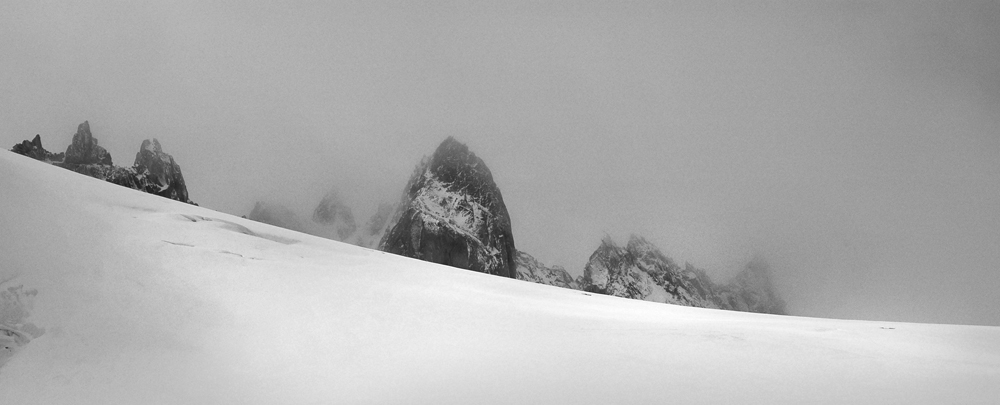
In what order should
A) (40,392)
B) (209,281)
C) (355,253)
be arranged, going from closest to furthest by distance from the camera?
(40,392), (209,281), (355,253)

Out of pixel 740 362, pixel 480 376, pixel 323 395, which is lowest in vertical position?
pixel 323 395

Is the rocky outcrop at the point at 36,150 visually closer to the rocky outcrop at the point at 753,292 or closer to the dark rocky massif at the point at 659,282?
the dark rocky massif at the point at 659,282

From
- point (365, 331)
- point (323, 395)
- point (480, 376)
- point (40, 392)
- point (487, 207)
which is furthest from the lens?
point (487, 207)

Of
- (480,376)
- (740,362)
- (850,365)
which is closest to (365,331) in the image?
(480,376)

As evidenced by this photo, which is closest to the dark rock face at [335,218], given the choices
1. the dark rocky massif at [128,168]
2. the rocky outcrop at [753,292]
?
the dark rocky massif at [128,168]

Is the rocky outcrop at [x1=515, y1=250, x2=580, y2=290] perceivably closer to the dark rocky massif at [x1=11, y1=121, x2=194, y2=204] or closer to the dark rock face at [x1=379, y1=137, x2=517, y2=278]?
the dark rock face at [x1=379, y1=137, x2=517, y2=278]

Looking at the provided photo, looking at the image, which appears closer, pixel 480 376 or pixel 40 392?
pixel 40 392

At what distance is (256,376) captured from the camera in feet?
12.5

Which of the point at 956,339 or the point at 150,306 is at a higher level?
the point at 956,339

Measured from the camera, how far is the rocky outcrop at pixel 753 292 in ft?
474

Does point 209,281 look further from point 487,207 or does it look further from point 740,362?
point 487,207

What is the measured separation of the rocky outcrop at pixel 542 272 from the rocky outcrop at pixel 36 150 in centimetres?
7691

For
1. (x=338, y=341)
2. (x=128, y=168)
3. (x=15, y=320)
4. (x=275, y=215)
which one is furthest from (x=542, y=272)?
(x=15, y=320)

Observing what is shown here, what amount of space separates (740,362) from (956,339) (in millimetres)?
3532
